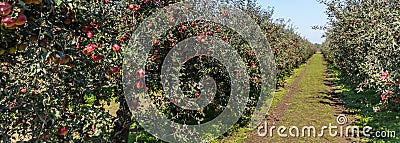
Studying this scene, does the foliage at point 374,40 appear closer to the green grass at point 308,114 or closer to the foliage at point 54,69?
the green grass at point 308,114

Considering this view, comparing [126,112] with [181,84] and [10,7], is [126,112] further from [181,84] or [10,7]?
[10,7]

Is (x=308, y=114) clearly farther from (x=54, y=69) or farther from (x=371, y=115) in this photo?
(x=54, y=69)

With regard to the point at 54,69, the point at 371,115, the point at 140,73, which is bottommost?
the point at 371,115

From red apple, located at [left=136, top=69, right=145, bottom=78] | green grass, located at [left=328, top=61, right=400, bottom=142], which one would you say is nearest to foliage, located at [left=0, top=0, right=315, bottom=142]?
red apple, located at [left=136, top=69, right=145, bottom=78]

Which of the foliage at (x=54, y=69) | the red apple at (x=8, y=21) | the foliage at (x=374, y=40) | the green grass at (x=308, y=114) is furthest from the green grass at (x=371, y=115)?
the red apple at (x=8, y=21)

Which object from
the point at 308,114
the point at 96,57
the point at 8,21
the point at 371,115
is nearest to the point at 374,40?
the point at 371,115

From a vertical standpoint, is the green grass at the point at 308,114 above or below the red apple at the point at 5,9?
below

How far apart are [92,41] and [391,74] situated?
4402mm

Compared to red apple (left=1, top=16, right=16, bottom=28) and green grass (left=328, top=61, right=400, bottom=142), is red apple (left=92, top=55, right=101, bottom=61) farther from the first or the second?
green grass (left=328, top=61, right=400, bottom=142)

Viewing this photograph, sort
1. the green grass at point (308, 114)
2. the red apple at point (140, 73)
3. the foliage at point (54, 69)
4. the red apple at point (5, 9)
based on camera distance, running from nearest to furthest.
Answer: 1. the red apple at point (5, 9)
2. the foliage at point (54, 69)
3. the red apple at point (140, 73)
4. the green grass at point (308, 114)

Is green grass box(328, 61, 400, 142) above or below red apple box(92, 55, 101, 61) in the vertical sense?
below

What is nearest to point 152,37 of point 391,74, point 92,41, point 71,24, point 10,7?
point 92,41

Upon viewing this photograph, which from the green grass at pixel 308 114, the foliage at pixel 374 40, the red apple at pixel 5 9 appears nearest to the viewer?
the red apple at pixel 5 9

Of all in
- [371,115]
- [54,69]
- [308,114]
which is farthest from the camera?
[308,114]
